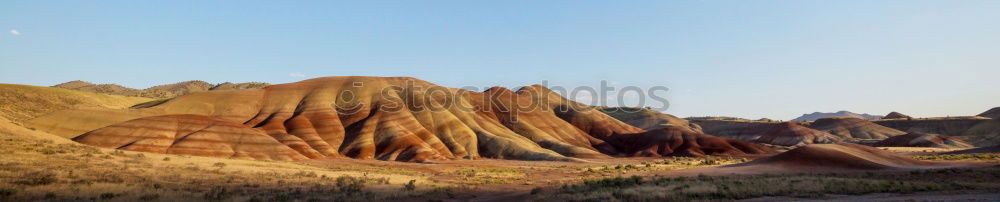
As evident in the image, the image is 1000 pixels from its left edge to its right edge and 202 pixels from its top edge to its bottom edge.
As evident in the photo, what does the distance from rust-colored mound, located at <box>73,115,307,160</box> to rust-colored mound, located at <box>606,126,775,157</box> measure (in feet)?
220

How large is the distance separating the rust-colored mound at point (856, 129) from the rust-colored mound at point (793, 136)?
1056cm

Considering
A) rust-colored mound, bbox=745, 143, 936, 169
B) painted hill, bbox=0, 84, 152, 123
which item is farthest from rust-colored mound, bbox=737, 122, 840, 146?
painted hill, bbox=0, 84, 152, 123

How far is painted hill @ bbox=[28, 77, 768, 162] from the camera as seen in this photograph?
7793 cm

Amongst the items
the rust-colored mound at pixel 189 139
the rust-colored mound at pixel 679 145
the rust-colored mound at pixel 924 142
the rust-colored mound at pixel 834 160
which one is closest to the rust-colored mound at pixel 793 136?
the rust-colored mound at pixel 924 142

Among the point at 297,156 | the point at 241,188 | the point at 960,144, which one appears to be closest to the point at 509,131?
the point at 297,156

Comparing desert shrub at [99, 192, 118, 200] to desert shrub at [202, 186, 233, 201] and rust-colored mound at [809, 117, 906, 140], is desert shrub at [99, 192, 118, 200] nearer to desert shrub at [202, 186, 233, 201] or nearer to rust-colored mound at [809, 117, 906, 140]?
desert shrub at [202, 186, 233, 201]

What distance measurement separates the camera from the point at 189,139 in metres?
63.2

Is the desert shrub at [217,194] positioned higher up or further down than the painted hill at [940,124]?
further down

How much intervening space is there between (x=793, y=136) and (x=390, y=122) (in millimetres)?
114767

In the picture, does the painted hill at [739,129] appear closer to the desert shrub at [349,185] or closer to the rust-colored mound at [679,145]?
the rust-colored mound at [679,145]

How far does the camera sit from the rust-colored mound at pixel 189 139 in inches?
2386

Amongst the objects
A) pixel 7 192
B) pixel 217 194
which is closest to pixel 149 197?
pixel 217 194

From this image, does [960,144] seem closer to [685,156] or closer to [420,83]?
[685,156]

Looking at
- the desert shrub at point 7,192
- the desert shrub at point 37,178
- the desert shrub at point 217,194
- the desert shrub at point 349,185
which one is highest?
the desert shrub at point 37,178
